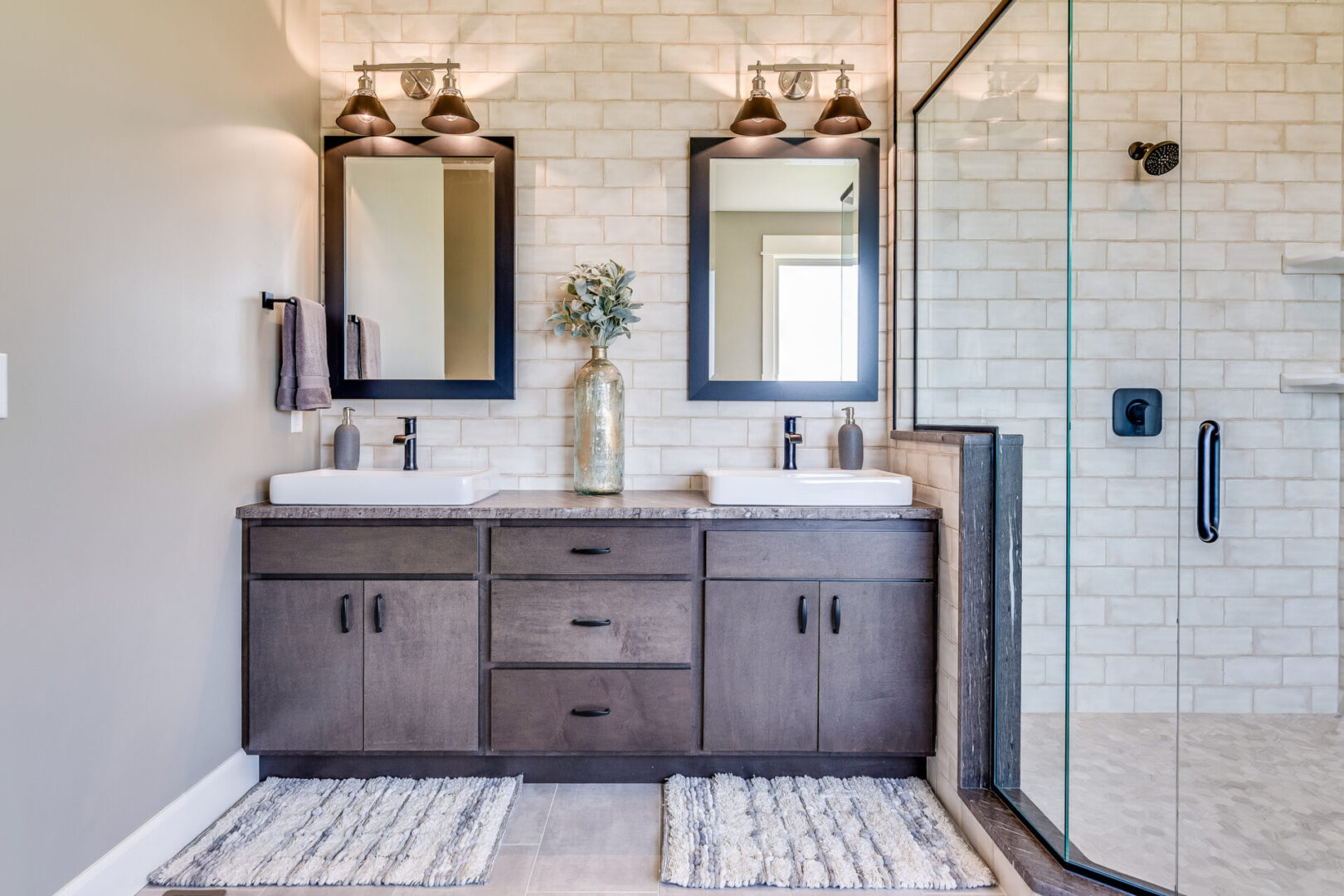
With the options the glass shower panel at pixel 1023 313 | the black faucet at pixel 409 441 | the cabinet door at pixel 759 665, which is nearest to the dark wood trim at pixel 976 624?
the glass shower panel at pixel 1023 313

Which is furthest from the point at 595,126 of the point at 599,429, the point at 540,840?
the point at 540,840

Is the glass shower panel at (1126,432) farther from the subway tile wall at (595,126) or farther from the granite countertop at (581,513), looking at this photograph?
the subway tile wall at (595,126)

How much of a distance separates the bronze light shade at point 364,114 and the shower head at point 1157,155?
7.80 feet

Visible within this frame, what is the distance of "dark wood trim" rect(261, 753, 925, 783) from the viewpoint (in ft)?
7.54

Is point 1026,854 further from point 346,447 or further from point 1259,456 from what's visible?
point 346,447

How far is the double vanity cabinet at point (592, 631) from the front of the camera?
7.23 feet

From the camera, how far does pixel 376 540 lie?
2.21 meters

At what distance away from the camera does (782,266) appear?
9.01 feet

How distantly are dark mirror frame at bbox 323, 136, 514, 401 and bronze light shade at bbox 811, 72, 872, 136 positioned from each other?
3.83 ft

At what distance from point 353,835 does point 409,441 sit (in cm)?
128

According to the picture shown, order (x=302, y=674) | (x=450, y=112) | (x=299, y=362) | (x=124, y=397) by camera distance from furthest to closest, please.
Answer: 1. (x=450, y=112)
2. (x=299, y=362)
3. (x=302, y=674)
4. (x=124, y=397)

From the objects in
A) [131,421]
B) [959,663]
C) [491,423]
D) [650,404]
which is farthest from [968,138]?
[131,421]

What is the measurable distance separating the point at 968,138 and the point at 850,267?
2.10ft

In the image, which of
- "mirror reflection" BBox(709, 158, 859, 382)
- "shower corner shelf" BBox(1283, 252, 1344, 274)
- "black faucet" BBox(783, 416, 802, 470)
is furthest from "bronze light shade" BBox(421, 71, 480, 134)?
"shower corner shelf" BBox(1283, 252, 1344, 274)
